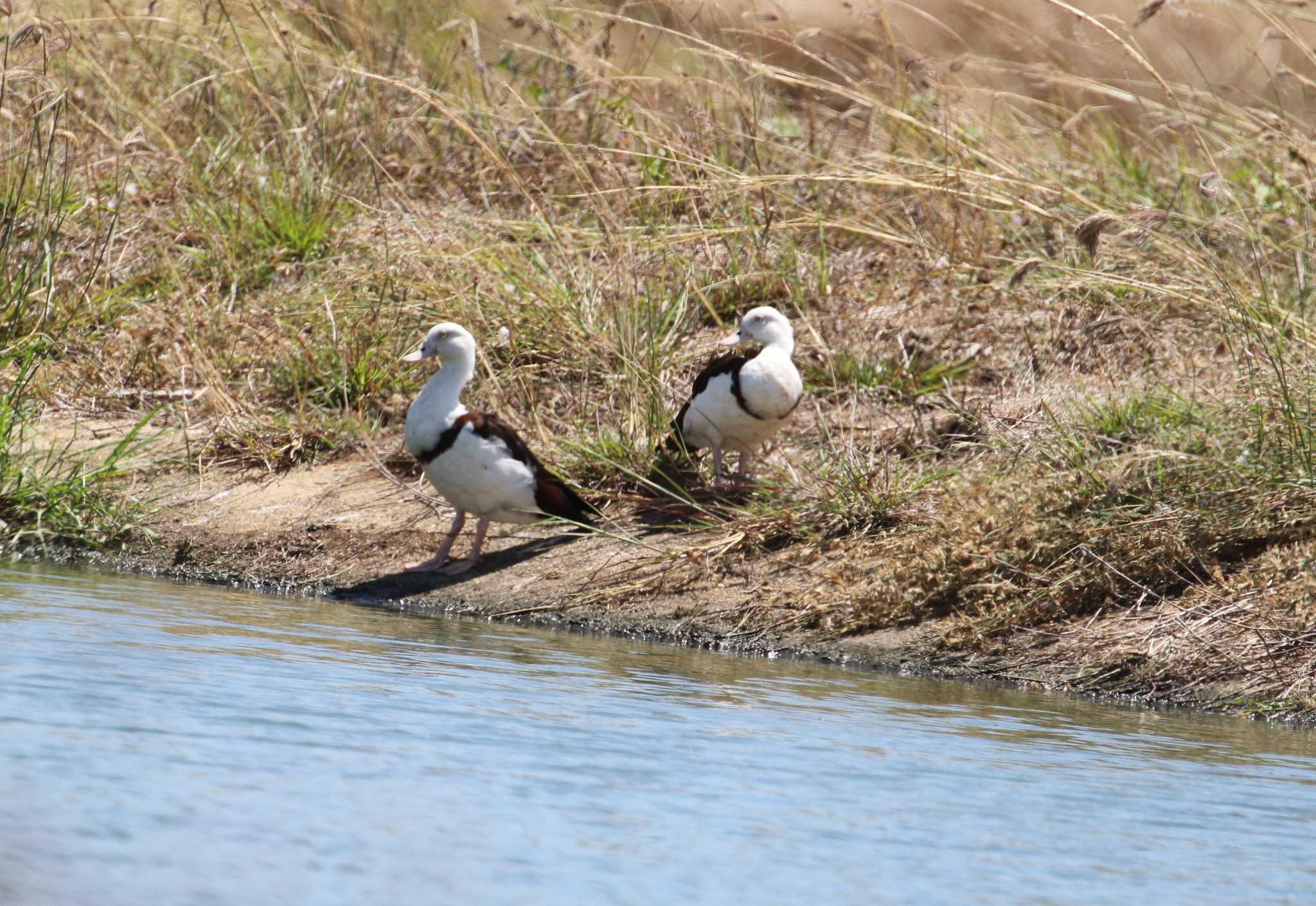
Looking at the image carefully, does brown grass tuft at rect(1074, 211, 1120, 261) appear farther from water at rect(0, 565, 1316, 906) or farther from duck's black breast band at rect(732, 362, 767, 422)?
duck's black breast band at rect(732, 362, 767, 422)

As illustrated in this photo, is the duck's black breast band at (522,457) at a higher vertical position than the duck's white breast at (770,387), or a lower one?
lower

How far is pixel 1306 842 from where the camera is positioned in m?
4.07

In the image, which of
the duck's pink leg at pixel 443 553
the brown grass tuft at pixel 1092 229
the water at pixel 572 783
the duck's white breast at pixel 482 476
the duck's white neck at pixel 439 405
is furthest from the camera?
the duck's pink leg at pixel 443 553

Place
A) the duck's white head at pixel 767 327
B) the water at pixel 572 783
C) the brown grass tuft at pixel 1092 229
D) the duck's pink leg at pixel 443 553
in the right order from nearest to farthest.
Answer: the water at pixel 572 783 → the brown grass tuft at pixel 1092 229 → the duck's pink leg at pixel 443 553 → the duck's white head at pixel 767 327

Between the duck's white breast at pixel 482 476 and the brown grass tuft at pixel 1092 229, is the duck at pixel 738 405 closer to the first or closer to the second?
the duck's white breast at pixel 482 476

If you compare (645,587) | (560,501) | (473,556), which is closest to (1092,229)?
(645,587)

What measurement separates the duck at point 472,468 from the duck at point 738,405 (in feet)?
2.04

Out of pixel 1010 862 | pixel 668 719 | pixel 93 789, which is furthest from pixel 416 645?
pixel 1010 862

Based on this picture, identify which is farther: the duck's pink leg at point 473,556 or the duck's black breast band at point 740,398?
the duck's black breast band at point 740,398

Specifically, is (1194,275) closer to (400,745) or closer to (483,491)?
(483,491)

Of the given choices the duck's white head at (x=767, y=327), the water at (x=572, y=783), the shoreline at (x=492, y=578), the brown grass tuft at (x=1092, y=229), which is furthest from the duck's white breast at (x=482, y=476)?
the brown grass tuft at (x=1092, y=229)

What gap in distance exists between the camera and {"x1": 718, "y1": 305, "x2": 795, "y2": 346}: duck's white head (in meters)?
7.99

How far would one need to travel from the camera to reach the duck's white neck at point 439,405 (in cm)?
719

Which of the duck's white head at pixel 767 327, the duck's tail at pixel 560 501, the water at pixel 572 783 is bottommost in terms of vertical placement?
the water at pixel 572 783
